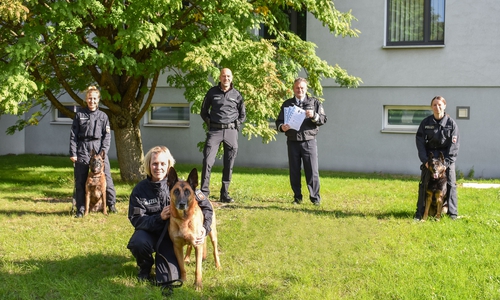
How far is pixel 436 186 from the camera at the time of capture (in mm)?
8016

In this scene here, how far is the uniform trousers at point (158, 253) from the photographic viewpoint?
209 inches

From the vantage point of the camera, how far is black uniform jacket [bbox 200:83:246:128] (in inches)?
373

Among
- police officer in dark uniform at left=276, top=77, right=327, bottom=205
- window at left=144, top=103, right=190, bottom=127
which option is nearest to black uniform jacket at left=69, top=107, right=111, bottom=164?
police officer in dark uniform at left=276, top=77, right=327, bottom=205

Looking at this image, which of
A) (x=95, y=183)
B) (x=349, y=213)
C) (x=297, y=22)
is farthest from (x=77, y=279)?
(x=297, y=22)

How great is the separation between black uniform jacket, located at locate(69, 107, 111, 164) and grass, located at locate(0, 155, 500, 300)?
1.02 meters

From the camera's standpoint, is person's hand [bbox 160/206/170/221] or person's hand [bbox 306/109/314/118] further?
person's hand [bbox 306/109/314/118]

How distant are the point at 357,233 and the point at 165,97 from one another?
11.1 meters

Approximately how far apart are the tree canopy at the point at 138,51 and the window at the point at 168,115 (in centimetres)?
494

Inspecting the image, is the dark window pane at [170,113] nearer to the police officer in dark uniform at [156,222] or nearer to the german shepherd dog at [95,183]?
the german shepherd dog at [95,183]

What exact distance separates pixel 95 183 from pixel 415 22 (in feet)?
33.4

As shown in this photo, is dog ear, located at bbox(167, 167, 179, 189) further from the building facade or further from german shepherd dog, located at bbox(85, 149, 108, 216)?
the building facade

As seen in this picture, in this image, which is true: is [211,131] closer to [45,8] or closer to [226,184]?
[226,184]

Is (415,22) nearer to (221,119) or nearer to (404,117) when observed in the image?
(404,117)

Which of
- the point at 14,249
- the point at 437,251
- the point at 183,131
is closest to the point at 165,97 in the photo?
the point at 183,131
